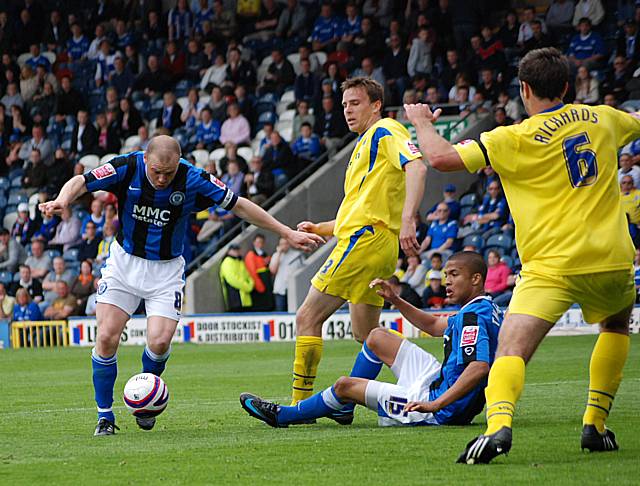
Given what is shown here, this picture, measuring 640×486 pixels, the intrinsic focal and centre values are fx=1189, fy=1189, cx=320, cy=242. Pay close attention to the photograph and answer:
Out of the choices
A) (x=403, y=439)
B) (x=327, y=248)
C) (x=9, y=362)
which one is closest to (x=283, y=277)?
(x=327, y=248)

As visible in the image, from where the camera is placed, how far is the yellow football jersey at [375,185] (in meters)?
8.45

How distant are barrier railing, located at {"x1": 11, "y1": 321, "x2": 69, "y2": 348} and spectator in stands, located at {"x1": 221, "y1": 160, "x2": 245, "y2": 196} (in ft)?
13.7

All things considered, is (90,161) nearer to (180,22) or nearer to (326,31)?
(180,22)

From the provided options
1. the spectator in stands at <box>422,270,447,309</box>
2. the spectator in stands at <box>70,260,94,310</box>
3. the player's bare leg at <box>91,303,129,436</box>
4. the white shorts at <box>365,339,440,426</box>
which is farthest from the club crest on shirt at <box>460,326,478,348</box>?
the spectator in stands at <box>70,260,94,310</box>

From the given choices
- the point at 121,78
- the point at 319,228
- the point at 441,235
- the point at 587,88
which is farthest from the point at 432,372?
the point at 121,78

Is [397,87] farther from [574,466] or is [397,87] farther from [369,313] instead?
[574,466]

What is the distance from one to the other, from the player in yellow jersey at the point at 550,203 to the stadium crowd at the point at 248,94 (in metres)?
12.3

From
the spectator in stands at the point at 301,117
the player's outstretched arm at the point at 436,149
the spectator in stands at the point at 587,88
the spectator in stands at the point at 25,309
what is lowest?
the spectator in stands at the point at 25,309

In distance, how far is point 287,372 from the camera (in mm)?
13648

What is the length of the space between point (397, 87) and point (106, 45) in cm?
927

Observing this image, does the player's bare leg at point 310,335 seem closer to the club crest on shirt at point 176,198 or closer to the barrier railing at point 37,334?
the club crest on shirt at point 176,198

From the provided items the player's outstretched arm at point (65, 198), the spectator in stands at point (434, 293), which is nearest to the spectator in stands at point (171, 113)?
the spectator in stands at point (434, 293)

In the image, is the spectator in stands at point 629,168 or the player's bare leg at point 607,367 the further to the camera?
the spectator in stands at point 629,168

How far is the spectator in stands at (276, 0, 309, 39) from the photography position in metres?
27.1
